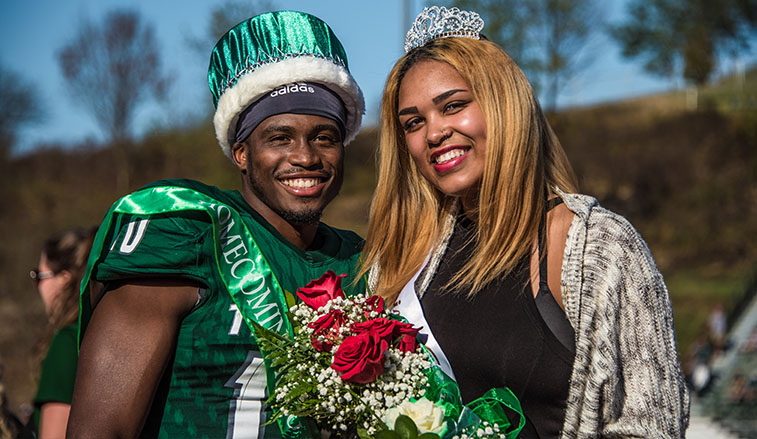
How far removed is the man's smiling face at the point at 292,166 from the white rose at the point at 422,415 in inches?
34.5

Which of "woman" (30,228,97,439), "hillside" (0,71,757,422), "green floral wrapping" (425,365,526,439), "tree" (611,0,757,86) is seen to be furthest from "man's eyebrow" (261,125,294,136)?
"tree" (611,0,757,86)

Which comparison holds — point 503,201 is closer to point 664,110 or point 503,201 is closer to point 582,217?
point 582,217

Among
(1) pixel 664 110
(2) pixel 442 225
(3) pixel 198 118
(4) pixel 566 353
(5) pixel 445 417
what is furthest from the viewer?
(1) pixel 664 110

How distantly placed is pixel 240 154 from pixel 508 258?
3.44 feet

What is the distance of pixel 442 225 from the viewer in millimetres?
2910

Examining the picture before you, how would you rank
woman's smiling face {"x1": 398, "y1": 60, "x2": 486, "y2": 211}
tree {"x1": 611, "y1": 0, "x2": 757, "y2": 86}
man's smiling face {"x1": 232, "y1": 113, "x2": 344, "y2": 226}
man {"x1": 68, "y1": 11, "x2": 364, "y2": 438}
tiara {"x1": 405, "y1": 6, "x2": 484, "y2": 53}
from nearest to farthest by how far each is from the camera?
1. man {"x1": 68, "y1": 11, "x2": 364, "y2": 438}
2. man's smiling face {"x1": 232, "y1": 113, "x2": 344, "y2": 226}
3. woman's smiling face {"x1": 398, "y1": 60, "x2": 486, "y2": 211}
4. tiara {"x1": 405, "y1": 6, "x2": 484, "y2": 53}
5. tree {"x1": 611, "y1": 0, "x2": 757, "y2": 86}

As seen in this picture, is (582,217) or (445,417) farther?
(582,217)

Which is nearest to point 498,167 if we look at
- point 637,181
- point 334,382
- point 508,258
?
point 508,258

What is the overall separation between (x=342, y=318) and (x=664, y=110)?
88.1 feet

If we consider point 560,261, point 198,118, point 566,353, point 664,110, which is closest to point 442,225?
point 560,261

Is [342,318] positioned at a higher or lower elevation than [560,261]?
lower

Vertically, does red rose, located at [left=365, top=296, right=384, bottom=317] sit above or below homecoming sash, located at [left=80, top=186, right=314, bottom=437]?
below

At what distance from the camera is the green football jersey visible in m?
2.04

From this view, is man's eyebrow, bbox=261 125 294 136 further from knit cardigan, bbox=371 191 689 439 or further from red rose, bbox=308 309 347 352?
knit cardigan, bbox=371 191 689 439
